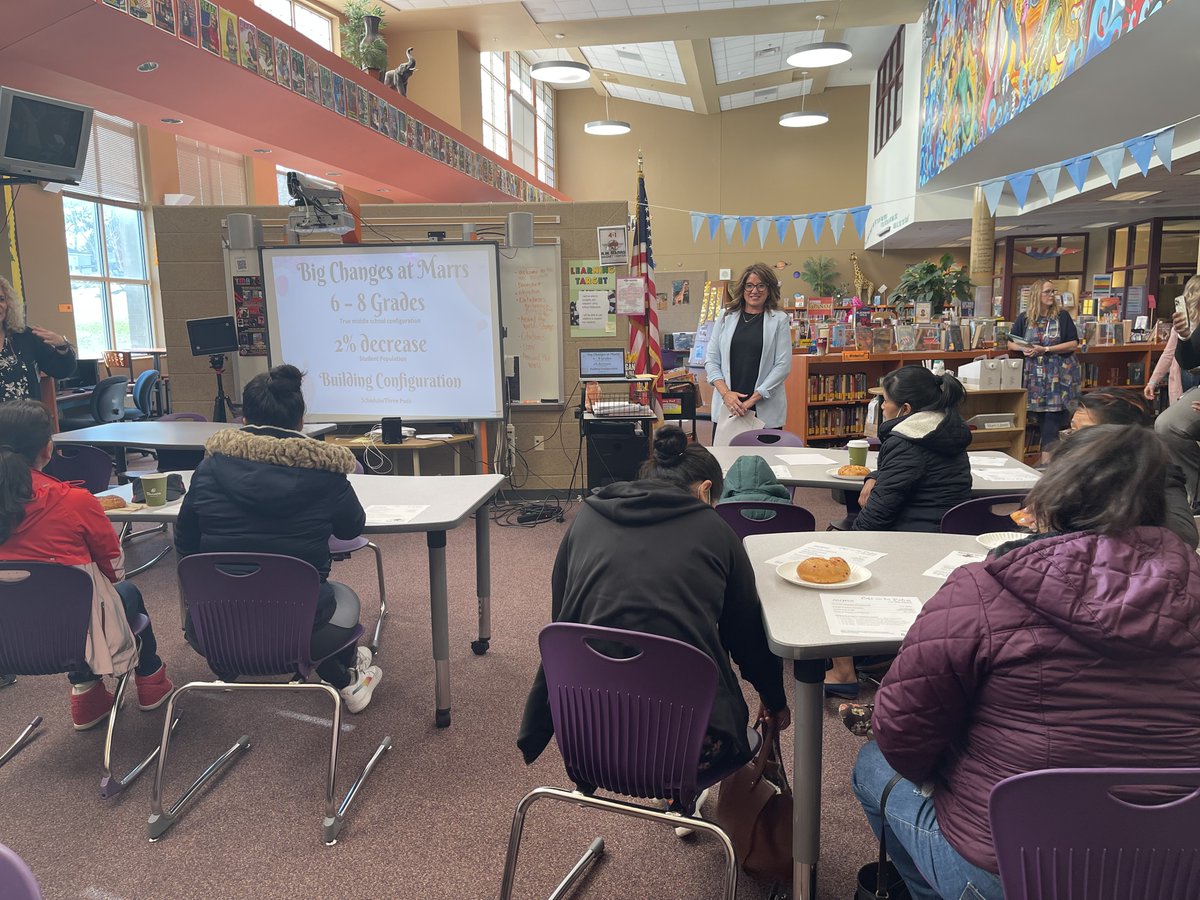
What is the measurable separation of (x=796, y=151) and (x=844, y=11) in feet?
23.0

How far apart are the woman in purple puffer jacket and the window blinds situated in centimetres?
987

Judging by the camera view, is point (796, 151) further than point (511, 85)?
Yes

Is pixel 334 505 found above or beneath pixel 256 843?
above

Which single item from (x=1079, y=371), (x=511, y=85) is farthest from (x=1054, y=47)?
(x=511, y=85)

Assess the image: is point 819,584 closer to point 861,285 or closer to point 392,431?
point 392,431

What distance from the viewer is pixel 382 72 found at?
8297mm

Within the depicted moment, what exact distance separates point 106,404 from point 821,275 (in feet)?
41.5

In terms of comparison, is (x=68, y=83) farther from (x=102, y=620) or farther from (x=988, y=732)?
(x=988, y=732)

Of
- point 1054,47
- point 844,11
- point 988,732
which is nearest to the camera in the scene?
point 988,732

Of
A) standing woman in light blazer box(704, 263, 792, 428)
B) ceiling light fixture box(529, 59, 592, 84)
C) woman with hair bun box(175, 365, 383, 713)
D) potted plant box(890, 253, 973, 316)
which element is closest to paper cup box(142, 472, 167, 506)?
woman with hair bun box(175, 365, 383, 713)

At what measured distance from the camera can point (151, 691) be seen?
2682 millimetres

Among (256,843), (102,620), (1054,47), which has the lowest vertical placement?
(256,843)

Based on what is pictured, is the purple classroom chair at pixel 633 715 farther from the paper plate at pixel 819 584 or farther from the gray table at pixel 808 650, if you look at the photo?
the paper plate at pixel 819 584

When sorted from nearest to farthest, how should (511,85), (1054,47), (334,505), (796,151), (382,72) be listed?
(334,505), (1054,47), (382,72), (511,85), (796,151)
